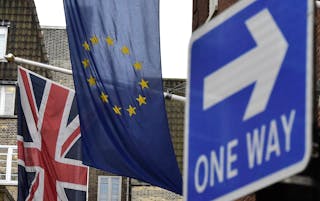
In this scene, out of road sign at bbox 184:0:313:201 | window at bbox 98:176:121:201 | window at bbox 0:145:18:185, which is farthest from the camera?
window at bbox 98:176:121:201

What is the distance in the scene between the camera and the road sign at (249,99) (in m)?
3.25

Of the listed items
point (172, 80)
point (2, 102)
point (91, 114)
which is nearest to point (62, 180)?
point (91, 114)

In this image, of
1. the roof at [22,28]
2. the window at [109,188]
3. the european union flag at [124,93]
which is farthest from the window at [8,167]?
the european union flag at [124,93]

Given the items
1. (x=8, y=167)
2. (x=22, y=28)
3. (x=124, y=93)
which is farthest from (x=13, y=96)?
(x=124, y=93)

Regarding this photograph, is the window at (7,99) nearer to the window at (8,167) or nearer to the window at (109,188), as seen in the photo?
the window at (8,167)

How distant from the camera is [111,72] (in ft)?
37.0

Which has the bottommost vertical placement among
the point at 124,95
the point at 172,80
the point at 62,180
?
the point at 62,180

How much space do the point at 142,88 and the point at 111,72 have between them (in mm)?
544

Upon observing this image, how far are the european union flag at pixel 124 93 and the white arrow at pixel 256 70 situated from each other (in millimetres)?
6948

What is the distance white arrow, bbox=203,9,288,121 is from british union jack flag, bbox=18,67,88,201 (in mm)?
10839

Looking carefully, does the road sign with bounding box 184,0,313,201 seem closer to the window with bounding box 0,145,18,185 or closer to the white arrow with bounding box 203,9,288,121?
the white arrow with bounding box 203,9,288,121

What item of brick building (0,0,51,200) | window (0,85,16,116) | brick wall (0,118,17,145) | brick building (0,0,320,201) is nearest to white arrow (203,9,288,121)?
brick building (0,0,320,201)

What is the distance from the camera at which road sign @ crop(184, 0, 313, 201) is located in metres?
3.25

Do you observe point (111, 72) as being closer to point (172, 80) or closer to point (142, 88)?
point (142, 88)
